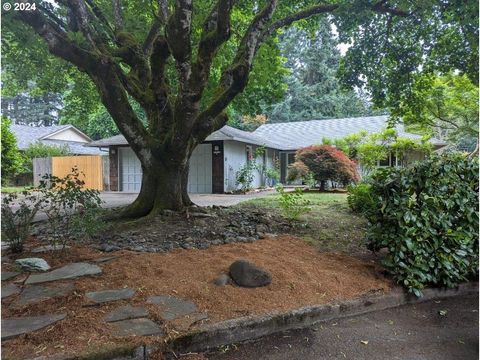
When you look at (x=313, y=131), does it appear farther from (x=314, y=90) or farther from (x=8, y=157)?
(x=8, y=157)

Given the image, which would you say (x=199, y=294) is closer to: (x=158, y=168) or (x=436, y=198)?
(x=436, y=198)

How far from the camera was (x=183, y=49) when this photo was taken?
16.3 ft

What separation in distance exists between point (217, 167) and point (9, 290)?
1161cm

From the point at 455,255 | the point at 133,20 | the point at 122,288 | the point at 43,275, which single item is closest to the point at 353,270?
the point at 455,255

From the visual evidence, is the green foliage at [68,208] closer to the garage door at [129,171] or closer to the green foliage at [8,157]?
the green foliage at [8,157]

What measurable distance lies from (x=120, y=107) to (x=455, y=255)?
4976mm


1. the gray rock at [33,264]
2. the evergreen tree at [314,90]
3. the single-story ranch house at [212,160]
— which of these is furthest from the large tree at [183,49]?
the evergreen tree at [314,90]

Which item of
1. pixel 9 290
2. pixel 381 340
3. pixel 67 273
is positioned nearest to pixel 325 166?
pixel 381 340

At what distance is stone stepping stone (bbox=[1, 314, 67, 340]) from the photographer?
2256mm

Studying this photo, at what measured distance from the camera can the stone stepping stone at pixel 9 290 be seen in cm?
286

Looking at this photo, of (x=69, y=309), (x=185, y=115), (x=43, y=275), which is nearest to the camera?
(x=69, y=309)

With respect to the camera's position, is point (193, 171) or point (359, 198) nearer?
point (359, 198)

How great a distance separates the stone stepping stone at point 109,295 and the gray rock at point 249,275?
0.93 metres

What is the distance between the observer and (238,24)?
812 cm
